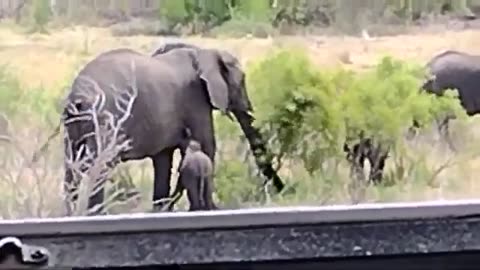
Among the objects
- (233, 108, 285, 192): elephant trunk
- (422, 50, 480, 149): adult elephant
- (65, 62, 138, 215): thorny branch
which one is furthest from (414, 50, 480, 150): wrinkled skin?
(65, 62, 138, 215): thorny branch

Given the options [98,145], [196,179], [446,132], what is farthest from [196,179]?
[446,132]

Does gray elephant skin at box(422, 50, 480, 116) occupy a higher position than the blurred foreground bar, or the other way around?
gray elephant skin at box(422, 50, 480, 116)

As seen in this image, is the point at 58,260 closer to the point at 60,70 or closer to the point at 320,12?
the point at 60,70

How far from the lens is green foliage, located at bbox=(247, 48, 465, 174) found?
89 cm

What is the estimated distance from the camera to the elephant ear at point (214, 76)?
91cm

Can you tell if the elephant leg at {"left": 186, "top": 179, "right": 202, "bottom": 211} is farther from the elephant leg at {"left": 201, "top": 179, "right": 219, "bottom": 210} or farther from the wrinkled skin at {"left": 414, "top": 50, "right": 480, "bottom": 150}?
the wrinkled skin at {"left": 414, "top": 50, "right": 480, "bottom": 150}

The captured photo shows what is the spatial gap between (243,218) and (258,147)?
0.08 meters

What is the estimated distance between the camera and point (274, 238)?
2.82 feet

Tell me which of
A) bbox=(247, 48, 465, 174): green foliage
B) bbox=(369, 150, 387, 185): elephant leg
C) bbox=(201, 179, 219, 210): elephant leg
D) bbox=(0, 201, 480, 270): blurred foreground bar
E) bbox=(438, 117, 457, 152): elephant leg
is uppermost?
bbox=(247, 48, 465, 174): green foliage

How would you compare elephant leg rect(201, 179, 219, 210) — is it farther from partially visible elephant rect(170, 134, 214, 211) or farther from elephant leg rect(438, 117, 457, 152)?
elephant leg rect(438, 117, 457, 152)

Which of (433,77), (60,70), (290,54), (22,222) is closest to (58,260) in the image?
(22,222)

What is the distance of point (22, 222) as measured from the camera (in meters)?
0.83

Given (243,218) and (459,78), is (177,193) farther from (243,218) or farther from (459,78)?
(459,78)

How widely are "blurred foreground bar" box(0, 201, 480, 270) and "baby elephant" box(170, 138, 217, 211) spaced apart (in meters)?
0.01
